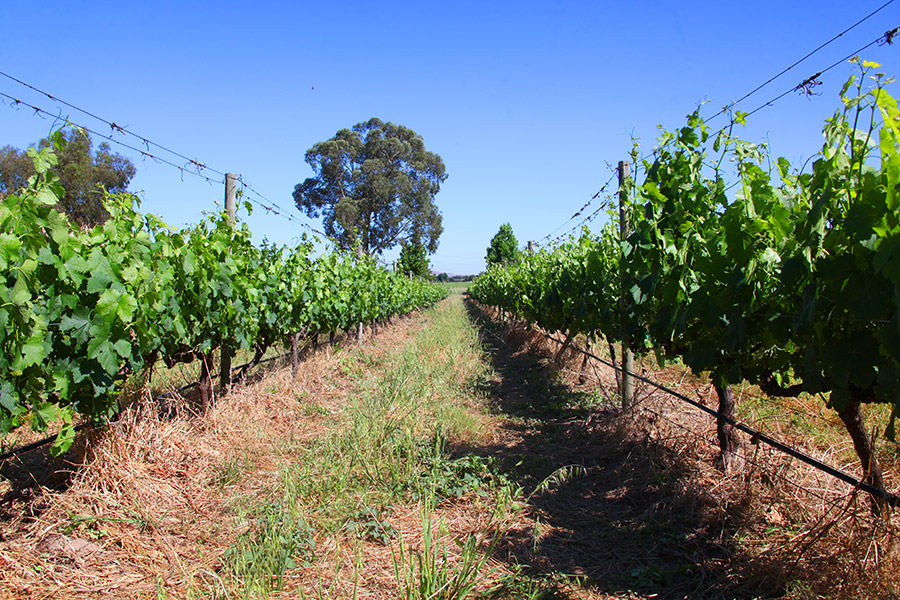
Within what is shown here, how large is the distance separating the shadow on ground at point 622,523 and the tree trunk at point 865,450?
0.51m

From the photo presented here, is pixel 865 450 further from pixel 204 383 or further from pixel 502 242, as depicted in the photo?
pixel 502 242

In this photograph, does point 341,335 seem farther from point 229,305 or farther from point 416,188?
point 416,188

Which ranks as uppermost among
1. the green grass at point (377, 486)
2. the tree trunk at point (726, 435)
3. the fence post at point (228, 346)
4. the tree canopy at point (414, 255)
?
the tree canopy at point (414, 255)

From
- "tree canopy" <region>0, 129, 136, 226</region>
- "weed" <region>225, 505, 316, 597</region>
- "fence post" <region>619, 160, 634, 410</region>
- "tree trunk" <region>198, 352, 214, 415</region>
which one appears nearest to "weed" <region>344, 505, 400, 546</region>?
"weed" <region>225, 505, 316, 597</region>

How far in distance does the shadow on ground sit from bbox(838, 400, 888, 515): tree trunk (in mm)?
514

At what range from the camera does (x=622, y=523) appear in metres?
3.43

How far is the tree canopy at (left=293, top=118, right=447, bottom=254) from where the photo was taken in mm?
36250

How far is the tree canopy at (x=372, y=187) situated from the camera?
36.2 meters

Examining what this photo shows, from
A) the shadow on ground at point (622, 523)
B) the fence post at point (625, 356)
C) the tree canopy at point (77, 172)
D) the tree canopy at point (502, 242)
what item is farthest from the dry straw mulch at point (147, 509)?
the tree canopy at point (502, 242)

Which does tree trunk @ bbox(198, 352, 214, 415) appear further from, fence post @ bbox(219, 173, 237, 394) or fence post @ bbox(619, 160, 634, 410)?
fence post @ bbox(619, 160, 634, 410)

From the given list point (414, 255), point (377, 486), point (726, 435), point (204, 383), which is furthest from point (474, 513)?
point (414, 255)

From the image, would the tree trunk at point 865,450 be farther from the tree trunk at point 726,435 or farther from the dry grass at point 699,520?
the tree trunk at point 726,435

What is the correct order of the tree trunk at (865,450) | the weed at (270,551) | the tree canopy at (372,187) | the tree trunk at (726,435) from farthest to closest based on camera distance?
the tree canopy at (372,187) < the tree trunk at (726,435) < the weed at (270,551) < the tree trunk at (865,450)

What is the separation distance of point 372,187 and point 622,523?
114ft
